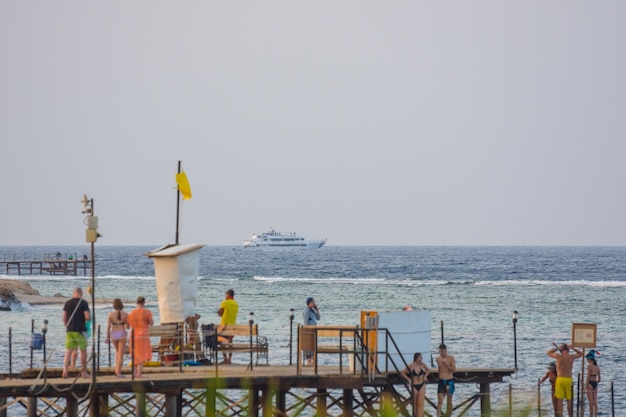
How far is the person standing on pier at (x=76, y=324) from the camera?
21.6 meters

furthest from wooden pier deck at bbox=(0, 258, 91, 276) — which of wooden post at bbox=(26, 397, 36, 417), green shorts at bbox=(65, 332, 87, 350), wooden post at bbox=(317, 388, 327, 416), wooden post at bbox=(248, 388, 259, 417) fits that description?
wooden post at bbox=(317, 388, 327, 416)

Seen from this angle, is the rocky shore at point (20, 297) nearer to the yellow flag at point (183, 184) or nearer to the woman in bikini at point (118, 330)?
the yellow flag at point (183, 184)

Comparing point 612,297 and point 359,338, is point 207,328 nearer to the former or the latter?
point 359,338

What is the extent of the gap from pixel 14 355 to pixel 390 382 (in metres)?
24.8

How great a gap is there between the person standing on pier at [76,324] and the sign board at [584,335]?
10451mm

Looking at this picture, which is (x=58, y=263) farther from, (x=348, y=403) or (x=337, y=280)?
(x=348, y=403)

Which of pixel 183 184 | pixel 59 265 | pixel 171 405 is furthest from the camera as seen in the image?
pixel 59 265

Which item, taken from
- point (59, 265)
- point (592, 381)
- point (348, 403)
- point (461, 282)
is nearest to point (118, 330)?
point (348, 403)

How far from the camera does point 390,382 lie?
22.1 meters

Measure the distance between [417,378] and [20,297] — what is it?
61.5 meters

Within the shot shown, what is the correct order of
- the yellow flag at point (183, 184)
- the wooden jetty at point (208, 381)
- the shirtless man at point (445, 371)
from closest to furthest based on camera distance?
the wooden jetty at point (208, 381)
the shirtless man at point (445, 371)
the yellow flag at point (183, 184)

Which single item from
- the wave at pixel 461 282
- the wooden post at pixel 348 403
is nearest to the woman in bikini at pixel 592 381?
the wooden post at pixel 348 403

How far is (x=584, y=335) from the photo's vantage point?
81.7 feet

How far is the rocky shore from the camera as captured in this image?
72.4 metres
